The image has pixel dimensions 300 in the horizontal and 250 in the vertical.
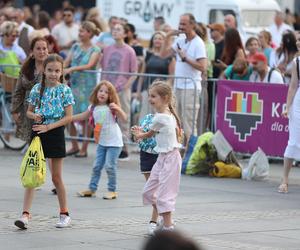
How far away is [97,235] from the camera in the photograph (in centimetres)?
896

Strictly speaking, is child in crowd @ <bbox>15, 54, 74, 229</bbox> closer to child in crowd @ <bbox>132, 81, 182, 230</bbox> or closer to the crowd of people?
the crowd of people

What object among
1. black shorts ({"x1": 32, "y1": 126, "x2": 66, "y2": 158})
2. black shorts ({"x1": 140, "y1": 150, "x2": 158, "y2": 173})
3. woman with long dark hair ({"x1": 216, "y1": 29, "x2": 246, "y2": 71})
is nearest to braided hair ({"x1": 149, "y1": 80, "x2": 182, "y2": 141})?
black shorts ({"x1": 140, "y1": 150, "x2": 158, "y2": 173})

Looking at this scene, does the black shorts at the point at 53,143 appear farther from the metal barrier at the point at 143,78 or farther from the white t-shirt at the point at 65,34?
the white t-shirt at the point at 65,34

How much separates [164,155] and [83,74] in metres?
7.14

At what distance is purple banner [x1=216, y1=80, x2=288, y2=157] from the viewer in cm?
1432

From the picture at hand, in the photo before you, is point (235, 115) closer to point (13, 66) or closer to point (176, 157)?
point (13, 66)

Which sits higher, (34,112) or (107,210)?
(34,112)

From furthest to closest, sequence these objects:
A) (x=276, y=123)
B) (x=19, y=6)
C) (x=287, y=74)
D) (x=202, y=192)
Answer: (x=19, y=6), (x=287, y=74), (x=276, y=123), (x=202, y=192)

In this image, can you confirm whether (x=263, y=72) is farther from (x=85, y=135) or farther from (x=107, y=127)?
(x=107, y=127)

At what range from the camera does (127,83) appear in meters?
15.9

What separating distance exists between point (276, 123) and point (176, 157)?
5531 millimetres

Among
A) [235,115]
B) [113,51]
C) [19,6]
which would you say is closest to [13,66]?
[113,51]

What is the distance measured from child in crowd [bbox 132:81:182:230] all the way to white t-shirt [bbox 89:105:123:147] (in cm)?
227

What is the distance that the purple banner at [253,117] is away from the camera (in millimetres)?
14320
